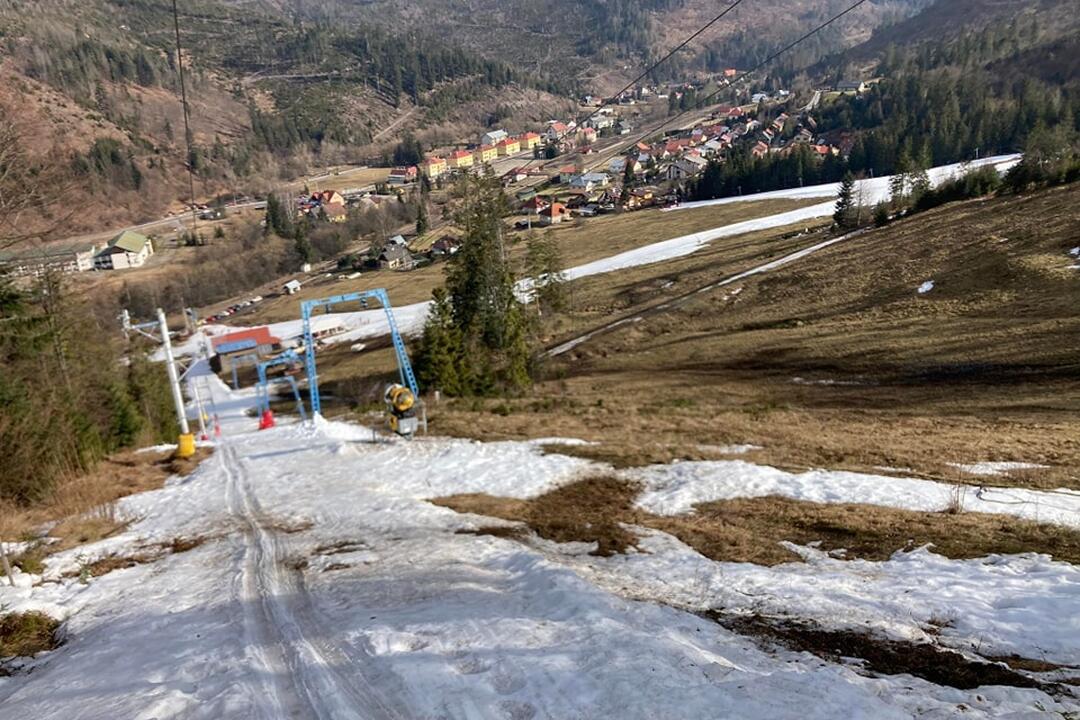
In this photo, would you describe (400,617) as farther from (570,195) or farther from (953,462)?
(570,195)

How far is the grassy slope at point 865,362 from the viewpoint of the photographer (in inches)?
712

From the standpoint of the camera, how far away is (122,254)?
128m

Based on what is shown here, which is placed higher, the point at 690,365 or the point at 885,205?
the point at 885,205

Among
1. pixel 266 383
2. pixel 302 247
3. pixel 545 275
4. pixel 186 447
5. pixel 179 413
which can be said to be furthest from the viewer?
pixel 302 247

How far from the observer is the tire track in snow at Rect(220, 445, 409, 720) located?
589 centimetres

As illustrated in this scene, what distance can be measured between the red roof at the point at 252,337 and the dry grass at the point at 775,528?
231 feet

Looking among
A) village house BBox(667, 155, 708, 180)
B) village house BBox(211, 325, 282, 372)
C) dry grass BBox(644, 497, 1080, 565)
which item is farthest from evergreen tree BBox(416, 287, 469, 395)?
village house BBox(667, 155, 708, 180)

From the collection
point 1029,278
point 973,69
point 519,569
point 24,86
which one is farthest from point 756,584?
point 24,86

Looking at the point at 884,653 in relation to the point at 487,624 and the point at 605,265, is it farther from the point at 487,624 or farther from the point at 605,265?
the point at 605,265

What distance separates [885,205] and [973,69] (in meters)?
147

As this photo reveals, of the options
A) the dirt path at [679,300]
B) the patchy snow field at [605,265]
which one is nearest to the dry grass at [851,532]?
the dirt path at [679,300]

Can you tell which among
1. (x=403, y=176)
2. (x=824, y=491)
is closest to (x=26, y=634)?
(x=824, y=491)

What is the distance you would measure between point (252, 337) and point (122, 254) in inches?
3005

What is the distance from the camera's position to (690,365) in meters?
38.1
